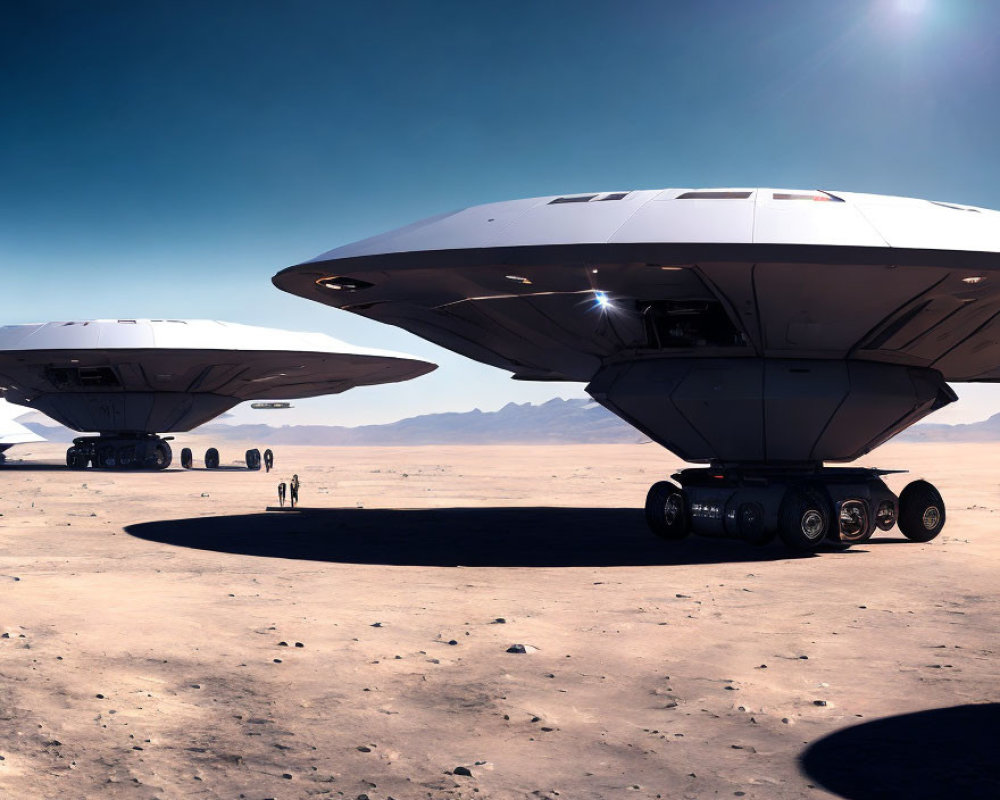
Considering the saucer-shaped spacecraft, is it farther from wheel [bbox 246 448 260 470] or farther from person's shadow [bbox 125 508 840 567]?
person's shadow [bbox 125 508 840 567]

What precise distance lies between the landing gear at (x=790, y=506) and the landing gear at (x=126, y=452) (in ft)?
138

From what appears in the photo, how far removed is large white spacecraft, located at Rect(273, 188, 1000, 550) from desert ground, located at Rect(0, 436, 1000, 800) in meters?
1.95

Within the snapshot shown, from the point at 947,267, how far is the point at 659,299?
576 cm

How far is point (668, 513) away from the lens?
23453 millimetres

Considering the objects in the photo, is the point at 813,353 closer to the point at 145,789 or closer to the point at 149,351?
the point at 145,789

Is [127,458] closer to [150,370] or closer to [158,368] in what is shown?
[150,370]

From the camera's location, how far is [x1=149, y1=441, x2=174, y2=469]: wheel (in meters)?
58.9

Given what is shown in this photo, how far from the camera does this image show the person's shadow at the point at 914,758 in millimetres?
6965

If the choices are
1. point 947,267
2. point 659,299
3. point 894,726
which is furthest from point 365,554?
point 894,726

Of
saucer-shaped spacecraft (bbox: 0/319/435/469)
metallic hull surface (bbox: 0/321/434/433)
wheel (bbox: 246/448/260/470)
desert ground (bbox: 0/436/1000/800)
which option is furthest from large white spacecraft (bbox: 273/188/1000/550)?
wheel (bbox: 246/448/260/470)

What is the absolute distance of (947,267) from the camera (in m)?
17.9

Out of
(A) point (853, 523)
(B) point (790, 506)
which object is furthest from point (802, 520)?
(A) point (853, 523)

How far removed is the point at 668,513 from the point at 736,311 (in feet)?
17.6

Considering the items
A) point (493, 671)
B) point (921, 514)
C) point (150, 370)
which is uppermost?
point (150, 370)
